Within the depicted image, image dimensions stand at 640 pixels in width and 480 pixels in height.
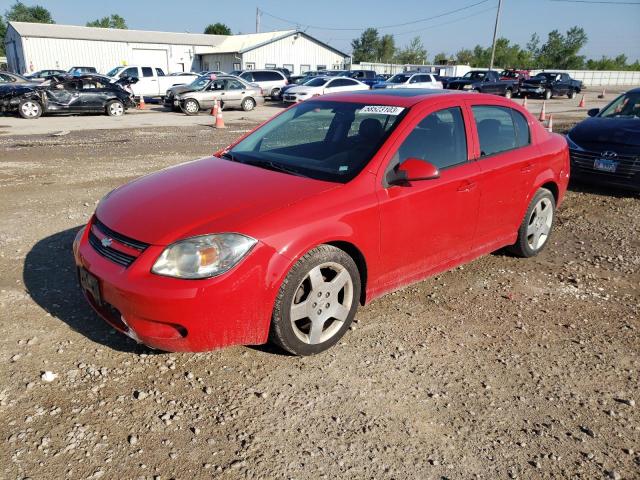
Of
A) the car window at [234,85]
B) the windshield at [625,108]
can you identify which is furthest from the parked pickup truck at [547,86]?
the windshield at [625,108]

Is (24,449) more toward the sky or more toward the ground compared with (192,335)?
more toward the ground

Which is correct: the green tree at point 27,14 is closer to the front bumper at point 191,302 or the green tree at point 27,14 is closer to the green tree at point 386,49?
the green tree at point 386,49

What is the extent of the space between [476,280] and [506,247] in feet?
2.38

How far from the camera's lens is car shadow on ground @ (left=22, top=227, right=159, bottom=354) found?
3.48m

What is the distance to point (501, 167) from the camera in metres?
4.31

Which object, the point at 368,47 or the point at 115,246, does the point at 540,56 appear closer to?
the point at 368,47

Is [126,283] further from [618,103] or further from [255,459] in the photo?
[618,103]

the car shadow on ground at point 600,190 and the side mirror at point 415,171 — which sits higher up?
the side mirror at point 415,171

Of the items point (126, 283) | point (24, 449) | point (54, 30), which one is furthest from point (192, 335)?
point (54, 30)

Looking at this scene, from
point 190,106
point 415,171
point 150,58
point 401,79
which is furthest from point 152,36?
point 415,171

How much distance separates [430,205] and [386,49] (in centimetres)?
11793

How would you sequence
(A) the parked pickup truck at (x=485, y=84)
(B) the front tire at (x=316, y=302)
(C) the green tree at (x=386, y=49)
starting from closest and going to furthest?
(B) the front tire at (x=316, y=302) → (A) the parked pickup truck at (x=485, y=84) → (C) the green tree at (x=386, y=49)

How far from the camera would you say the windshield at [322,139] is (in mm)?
3590

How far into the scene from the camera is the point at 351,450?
2.55 m
